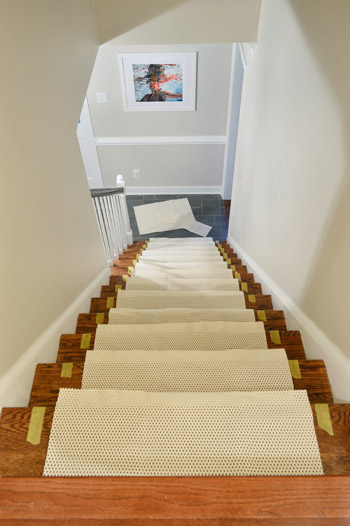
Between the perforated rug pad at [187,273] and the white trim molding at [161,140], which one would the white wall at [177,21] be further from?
the white trim molding at [161,140]

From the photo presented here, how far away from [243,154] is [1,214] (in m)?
2.41

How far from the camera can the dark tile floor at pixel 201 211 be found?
4.30 m

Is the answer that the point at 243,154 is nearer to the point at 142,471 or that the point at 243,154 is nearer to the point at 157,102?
the point at 157,102

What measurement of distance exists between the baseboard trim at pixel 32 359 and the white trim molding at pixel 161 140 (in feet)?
10.2

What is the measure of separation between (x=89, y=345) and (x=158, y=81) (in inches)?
137

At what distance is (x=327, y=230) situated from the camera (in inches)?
48.9

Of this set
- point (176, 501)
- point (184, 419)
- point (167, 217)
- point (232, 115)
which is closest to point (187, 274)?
point (184, 419)

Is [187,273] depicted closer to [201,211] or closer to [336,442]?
[336,442]

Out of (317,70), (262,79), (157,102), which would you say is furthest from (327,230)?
(157,102)

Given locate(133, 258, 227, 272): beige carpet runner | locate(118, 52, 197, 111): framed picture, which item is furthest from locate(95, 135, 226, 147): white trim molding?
locate(133, 258, 227, 272): beige carpet runner

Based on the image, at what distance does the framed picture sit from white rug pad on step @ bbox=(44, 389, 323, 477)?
12.3ft

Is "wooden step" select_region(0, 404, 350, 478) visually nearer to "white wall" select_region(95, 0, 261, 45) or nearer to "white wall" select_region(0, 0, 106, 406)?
"white wall" select_region(0, 0, 106, 406)

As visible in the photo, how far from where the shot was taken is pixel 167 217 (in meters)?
4.48

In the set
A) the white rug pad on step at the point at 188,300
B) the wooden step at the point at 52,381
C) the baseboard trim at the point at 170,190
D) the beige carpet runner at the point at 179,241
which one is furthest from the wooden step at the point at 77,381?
the baseboard trim at the point at 170,190
